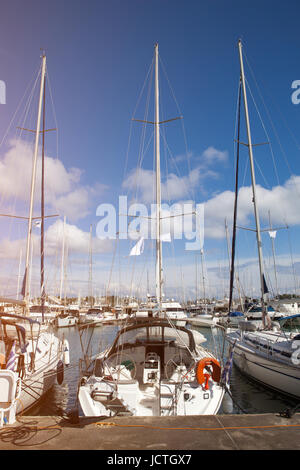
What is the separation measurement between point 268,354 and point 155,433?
9.86 metres

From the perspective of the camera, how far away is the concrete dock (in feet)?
15.6

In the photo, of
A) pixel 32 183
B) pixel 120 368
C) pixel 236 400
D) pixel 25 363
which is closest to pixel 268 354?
pixel 236 400

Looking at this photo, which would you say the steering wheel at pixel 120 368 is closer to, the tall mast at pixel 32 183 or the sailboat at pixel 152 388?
the sailboat at pixel 152 388

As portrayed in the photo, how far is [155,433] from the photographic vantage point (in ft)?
17.1

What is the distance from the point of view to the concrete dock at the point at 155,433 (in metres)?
4.77

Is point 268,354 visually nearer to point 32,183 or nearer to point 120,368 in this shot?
point 120,368

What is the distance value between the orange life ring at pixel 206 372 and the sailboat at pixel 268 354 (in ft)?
2.76

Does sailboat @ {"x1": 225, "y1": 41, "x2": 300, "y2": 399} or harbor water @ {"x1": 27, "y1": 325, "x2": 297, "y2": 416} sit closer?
sailboat @ {"x1": 225, "y1": 41, "x2": 300, "y2": 399}

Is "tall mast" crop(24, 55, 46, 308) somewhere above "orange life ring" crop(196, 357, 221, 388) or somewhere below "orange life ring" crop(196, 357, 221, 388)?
above

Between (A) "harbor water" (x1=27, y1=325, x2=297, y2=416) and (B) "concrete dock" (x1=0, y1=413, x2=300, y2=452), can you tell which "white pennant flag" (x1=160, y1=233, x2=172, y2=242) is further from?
(B) "concrete dock" (x1=0, y1=413, x2=300, y2=452)

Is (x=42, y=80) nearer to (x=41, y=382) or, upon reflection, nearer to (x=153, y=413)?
(x=41, y=382)

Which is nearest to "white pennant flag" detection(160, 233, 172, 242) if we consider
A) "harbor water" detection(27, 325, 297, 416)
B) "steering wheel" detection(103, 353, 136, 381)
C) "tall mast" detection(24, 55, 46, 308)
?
"harbor water" detection(27, 325, 297, 416)

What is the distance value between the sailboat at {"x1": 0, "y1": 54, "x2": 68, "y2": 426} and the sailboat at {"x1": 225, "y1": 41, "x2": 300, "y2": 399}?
5893 millimetres

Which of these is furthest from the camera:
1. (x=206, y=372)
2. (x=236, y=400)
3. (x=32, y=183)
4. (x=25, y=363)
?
(x=32, y=183)
